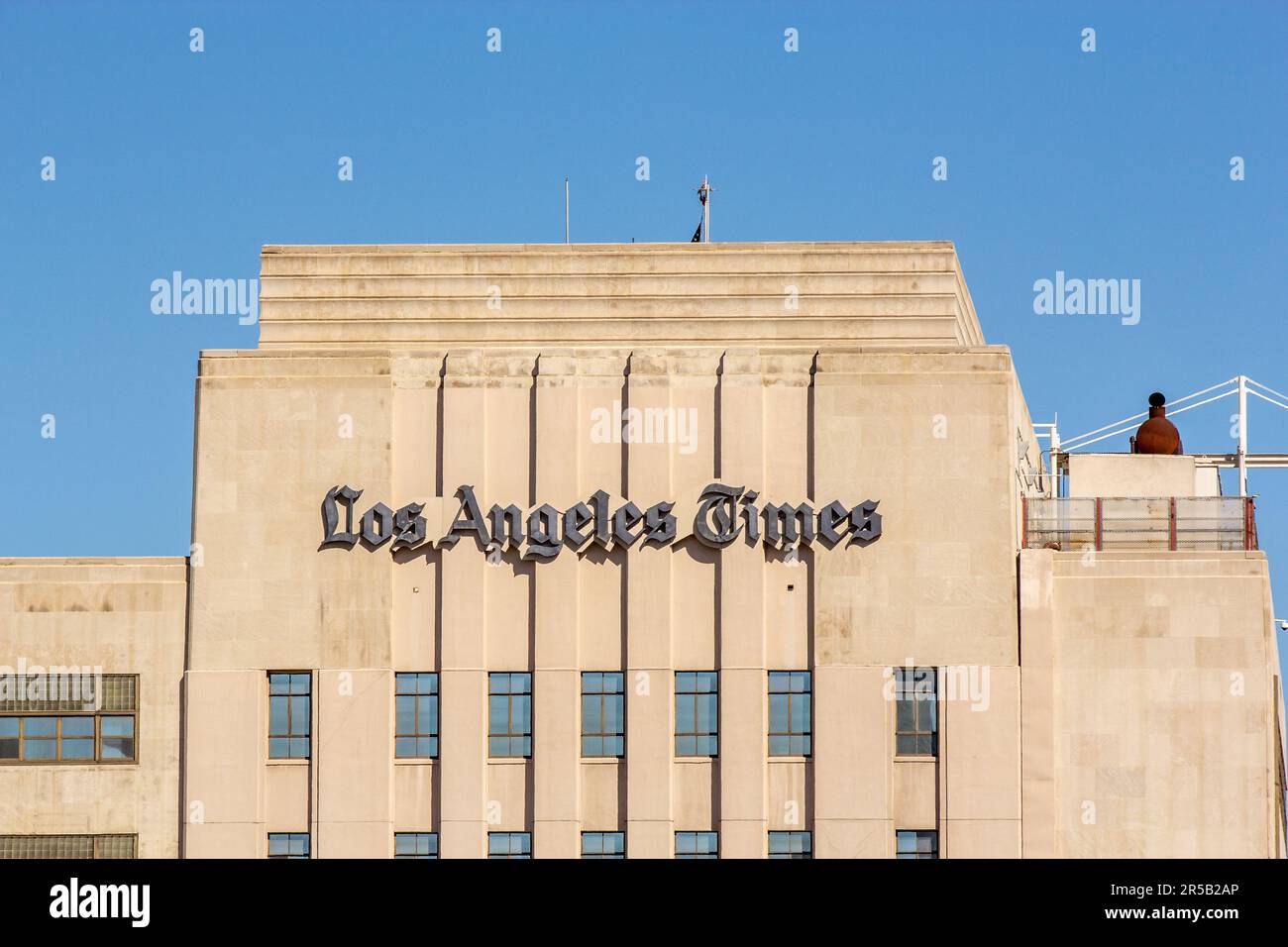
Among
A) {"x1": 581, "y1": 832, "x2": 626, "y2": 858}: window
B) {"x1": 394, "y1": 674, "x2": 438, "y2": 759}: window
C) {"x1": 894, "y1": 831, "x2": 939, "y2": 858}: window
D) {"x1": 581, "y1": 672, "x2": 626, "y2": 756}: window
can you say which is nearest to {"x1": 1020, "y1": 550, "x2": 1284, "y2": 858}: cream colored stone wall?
{"x1": 894, "y1": 831, "x2": 939, "y2": 858}: window

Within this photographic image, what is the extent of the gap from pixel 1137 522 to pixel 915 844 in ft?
36.1

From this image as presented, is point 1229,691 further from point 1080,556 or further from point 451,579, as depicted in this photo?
point 451,579

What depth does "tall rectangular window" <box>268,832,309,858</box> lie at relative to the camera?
54.1 metres

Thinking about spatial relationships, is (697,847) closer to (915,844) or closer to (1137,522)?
(915,844)

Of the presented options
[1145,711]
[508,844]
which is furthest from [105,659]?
[1145,711]

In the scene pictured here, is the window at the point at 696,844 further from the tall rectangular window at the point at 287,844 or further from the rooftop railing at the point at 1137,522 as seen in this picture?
the rooftop railing at the point at 1137,522

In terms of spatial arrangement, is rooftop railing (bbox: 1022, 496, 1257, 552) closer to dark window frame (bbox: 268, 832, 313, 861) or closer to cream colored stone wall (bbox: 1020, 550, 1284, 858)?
cream colored stone wall (bbox: 1020, 550, 1284, 858)

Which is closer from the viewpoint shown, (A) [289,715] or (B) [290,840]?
(B) [290,840]

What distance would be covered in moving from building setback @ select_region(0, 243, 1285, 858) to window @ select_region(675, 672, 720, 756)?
0.25 ft

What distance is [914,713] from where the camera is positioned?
178ft

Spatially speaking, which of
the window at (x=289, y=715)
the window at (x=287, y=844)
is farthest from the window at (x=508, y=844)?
the window at (x=289, y=715)

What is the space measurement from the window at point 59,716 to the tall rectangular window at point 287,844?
5178mm
